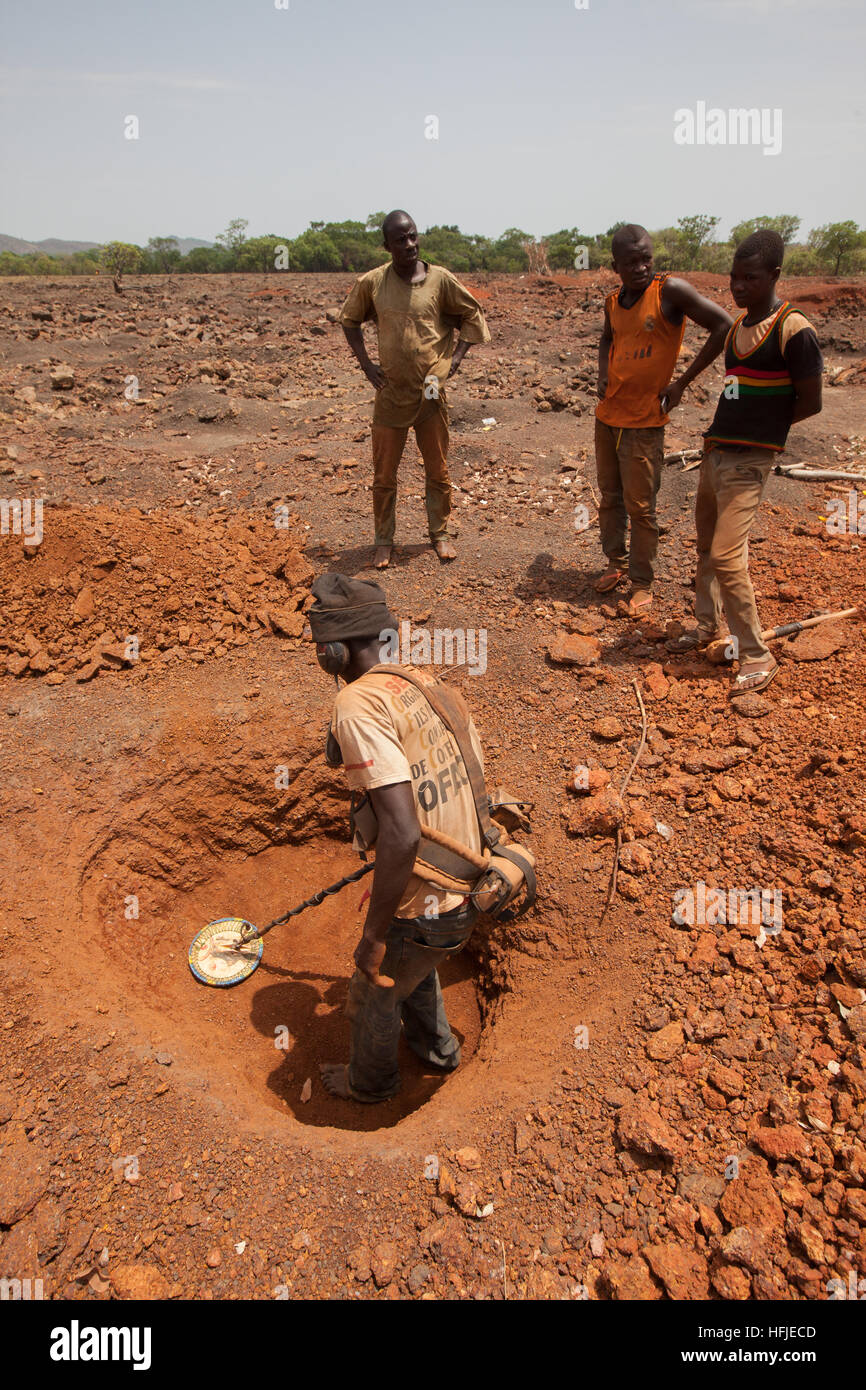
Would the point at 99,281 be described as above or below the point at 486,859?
above

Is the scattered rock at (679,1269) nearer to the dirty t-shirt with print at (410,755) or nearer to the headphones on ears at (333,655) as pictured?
the dirty t-shirt with print at (410,755)

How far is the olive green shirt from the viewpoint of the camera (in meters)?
4.84

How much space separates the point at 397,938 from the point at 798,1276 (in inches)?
57.6

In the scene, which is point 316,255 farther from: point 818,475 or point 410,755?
point 410,755

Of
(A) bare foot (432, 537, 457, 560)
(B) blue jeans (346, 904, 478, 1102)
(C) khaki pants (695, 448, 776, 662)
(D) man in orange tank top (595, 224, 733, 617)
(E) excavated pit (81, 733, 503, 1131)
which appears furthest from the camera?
(A) bare foot (432, 537, 457, 560)

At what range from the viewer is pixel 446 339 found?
509 cm

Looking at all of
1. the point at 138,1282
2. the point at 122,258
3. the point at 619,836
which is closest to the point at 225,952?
the point at 138,1282

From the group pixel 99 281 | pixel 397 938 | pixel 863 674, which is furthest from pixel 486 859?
pixel 99 281

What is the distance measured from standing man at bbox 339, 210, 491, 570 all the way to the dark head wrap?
275 cm

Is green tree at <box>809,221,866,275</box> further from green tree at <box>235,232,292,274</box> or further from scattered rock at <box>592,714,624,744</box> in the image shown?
scattered rock at <box>592,714,624,744</box>

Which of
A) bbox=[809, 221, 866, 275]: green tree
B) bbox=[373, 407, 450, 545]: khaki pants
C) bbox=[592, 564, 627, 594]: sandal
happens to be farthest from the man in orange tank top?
bbox=[809, 221, 866, 275]: green tree

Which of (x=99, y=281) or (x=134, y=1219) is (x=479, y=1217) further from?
(x=99, y=281)

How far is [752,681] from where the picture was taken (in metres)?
3.88

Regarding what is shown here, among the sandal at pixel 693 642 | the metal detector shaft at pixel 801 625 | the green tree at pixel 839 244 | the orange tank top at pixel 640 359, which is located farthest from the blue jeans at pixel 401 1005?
the green tree at pixel 839 244
